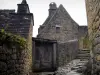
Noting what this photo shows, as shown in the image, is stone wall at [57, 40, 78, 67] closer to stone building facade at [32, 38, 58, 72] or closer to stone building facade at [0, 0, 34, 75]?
stone building facade at [32, 38, 58, 72]

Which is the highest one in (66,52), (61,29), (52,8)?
(52,8)

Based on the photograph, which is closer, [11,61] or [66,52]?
[11,61]

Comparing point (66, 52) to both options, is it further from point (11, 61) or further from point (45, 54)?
point (11, 61)

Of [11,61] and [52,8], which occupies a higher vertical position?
[52,8]

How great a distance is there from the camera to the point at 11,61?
468cm

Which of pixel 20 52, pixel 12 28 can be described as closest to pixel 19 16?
pixel 12 28

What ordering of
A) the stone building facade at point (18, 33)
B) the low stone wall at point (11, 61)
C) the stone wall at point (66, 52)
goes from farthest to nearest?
the stone wall at point (66, 52), the stone building facade at point (18, 33), the low stone wall at point (11, 61)

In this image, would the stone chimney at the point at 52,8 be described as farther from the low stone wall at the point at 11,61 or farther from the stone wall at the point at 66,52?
the low stone wall at the point at 11,61

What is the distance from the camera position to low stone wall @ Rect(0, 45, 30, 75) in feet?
14.3

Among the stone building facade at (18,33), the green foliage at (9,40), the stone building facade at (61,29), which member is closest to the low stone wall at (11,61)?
the stone building facade at (18,33)

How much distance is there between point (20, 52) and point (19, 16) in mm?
3702

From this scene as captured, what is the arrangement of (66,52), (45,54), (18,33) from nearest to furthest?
(18,33)
(66,52)
(45,54)

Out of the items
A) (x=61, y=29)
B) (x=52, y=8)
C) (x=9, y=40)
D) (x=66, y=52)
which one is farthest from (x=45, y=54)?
(x=52, y=8)

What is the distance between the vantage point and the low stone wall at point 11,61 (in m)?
4.36
